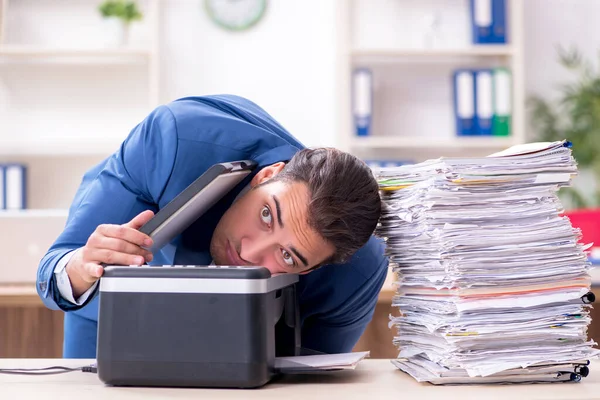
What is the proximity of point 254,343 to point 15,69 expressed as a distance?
3657 mm

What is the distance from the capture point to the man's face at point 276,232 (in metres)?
1.11

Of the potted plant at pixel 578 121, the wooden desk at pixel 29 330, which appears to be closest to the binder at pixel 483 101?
the potted plant at pixel 578 121

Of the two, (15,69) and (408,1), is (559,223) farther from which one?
(15,69)

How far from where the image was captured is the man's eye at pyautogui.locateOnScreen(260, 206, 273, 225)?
44.9 inches

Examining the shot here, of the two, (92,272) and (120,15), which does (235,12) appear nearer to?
(120,15)

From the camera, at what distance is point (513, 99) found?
3906 millimetres

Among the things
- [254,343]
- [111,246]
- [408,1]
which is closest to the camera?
[254,343]

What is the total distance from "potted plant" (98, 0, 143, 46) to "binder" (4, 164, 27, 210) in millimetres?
851

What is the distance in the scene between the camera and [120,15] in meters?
3.89

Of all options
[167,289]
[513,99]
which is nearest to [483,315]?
[167,289]

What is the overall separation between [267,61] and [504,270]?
3472mm

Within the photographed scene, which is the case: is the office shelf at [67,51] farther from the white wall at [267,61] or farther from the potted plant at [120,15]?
the white wall at [267,61]

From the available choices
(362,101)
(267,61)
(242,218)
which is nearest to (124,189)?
(242,218)

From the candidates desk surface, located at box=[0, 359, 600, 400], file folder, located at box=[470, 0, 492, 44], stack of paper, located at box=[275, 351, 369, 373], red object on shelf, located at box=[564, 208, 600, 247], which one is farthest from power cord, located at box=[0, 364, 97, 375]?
file folder, located at box=[470, 0, 492, 44]
